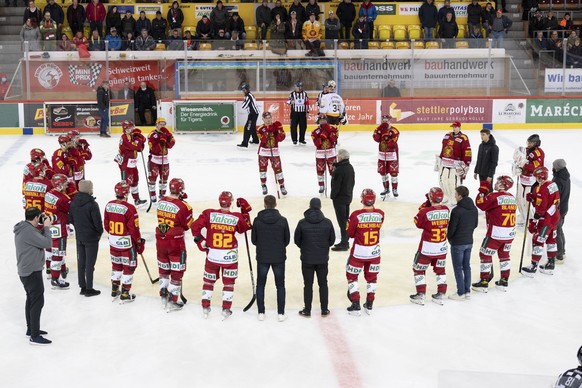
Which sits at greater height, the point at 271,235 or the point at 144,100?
the point at 144,100

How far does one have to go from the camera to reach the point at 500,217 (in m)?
10.3

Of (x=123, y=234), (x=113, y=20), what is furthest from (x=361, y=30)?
(x=123, y=234)

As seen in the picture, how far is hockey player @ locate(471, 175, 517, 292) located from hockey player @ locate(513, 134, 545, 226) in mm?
2427

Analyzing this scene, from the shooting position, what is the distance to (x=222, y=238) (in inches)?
371

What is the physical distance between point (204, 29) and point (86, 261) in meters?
17.6

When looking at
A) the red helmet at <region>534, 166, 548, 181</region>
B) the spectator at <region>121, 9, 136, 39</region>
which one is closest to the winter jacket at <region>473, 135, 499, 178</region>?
the red helmet at <region>534, 166, 548, 181</region>

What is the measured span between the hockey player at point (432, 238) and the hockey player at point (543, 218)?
170 centimetres

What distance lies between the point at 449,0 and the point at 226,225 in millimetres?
20765

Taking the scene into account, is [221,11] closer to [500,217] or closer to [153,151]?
[153,151]

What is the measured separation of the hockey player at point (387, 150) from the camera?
15.1 metres

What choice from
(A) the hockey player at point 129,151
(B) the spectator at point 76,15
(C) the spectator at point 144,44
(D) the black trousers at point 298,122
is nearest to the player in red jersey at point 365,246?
(A) the hockey player at point 129,151

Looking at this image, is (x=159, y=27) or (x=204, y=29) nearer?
(x=159, y=27)

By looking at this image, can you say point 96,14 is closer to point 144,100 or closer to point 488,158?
point 144,100

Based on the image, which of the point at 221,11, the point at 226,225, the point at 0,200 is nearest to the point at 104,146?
the point at 0,200
